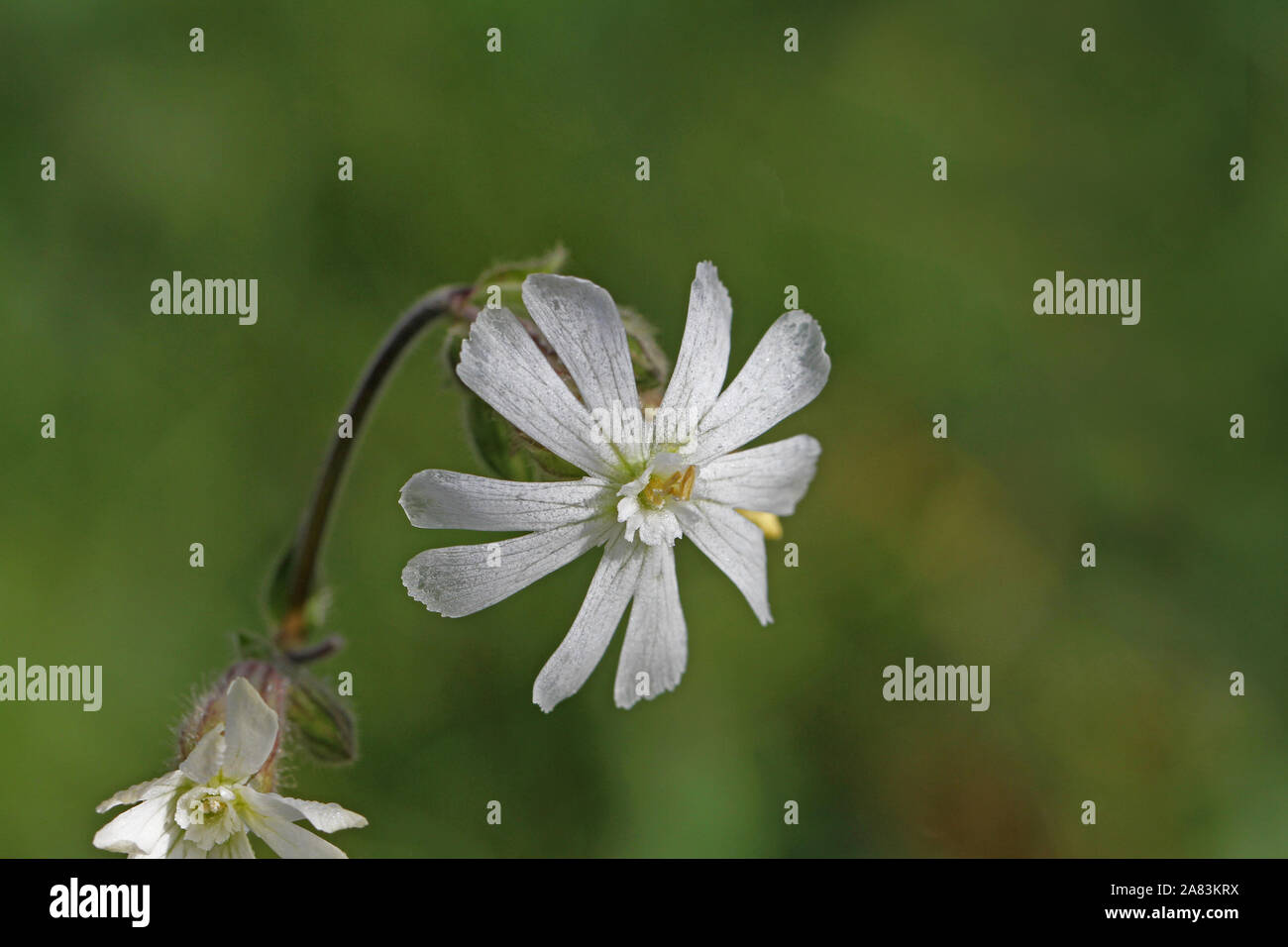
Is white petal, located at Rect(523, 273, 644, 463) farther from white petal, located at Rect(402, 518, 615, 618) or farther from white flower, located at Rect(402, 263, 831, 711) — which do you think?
white petal, located at Rect(402, 518, 615, 618)

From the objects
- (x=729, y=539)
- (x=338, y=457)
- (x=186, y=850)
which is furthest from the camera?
(x=338, y=457)

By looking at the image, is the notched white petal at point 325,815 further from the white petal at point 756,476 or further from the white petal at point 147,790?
the white petal at point 756,476

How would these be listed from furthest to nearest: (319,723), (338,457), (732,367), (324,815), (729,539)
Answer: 1. (732,367)
2. (338,457)
3. (319,723)
4. (729,539)
5. (324,815)

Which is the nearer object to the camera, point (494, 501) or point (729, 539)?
point (494, 501)

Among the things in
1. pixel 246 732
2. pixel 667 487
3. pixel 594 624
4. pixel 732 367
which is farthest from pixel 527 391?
pixel 732 367

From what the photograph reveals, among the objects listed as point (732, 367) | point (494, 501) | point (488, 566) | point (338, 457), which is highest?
point (732, 367)

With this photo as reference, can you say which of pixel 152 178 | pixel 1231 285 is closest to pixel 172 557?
pixel 152 178

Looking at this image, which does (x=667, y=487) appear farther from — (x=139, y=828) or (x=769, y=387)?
(x=139, y=828)

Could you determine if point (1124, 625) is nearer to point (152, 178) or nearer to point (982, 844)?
Result: point (982, 844)
